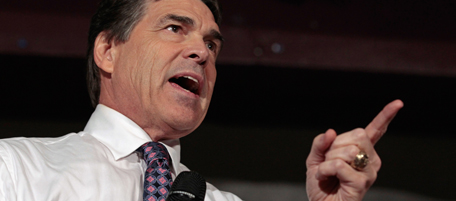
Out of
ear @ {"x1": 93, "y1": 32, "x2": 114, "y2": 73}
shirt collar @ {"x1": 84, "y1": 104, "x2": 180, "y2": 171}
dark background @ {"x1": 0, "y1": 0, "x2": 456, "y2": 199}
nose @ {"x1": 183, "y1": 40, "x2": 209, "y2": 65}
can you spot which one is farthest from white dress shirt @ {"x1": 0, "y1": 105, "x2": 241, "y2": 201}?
dark background @ {"x1": 0, "y1": 0, "x2": 456, "y2": 199}

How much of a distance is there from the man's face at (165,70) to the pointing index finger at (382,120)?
1.61 feet

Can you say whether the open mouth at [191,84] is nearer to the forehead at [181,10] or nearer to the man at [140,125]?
the man at [140,125]

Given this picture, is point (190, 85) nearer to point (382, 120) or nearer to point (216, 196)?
point (216, 196)

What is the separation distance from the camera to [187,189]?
79cm

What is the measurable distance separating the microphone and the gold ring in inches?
11.7

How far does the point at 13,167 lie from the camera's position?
1.05m

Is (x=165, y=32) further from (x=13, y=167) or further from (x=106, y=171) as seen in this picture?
(x=13, y=167)

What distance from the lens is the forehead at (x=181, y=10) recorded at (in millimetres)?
1367

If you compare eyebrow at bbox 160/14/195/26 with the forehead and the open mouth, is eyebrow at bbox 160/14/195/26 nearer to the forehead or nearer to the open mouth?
the forehead

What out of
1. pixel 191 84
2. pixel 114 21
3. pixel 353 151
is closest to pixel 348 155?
pixel 353 151

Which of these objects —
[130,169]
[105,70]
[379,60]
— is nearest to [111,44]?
[105,70]

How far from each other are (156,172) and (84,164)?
0.17 meters

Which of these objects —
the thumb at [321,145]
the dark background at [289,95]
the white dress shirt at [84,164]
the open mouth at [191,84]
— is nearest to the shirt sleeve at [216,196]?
the white dress shirt at [84,164]

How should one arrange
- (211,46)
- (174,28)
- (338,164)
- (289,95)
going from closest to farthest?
(338,164) → (174,28) → (211,46) → (289,95)
